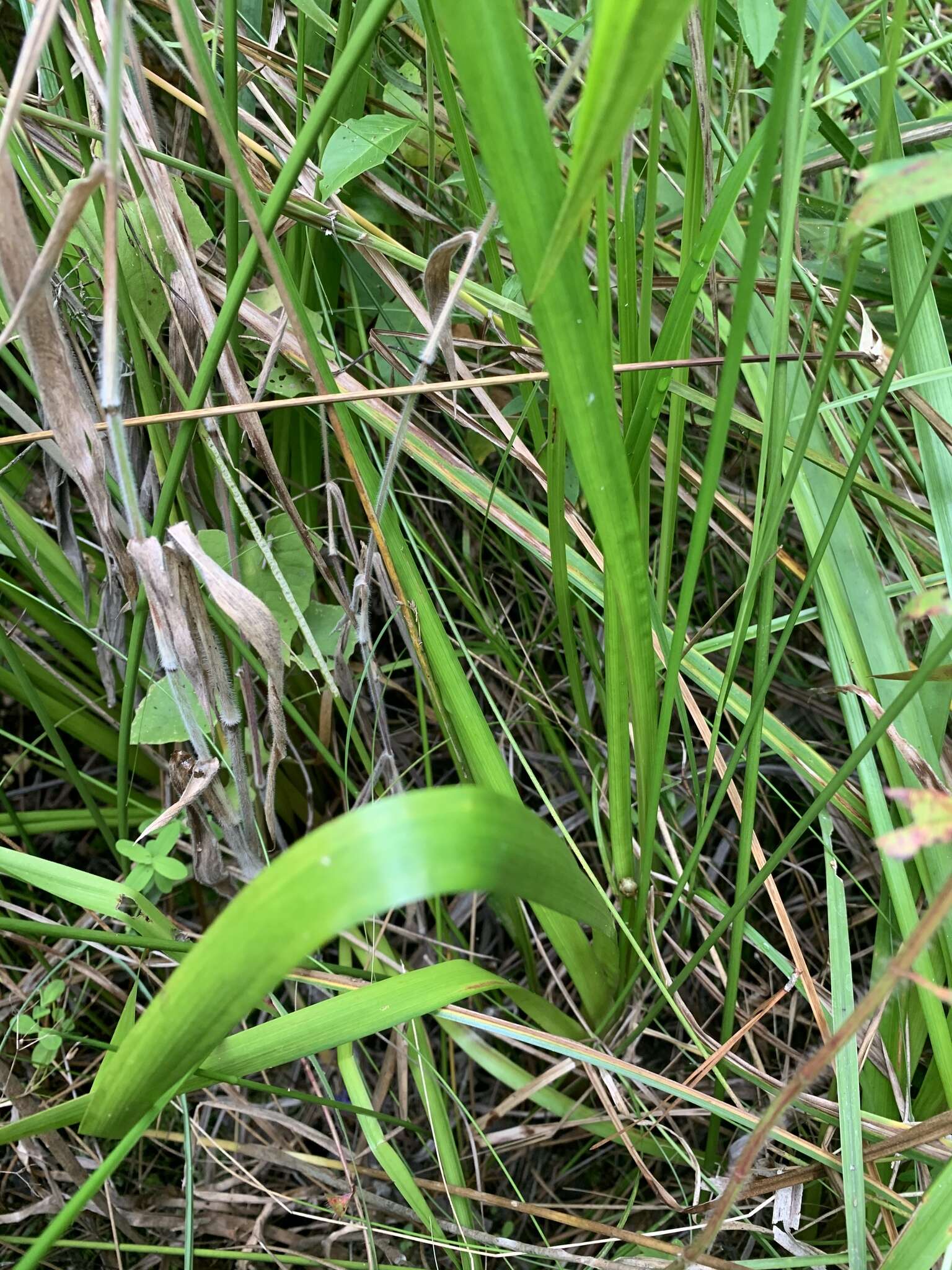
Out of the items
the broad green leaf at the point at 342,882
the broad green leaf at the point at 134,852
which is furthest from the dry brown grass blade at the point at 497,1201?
the broad green leaf at the point at 342,882

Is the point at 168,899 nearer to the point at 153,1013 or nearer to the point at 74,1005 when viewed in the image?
the point at 74,1005

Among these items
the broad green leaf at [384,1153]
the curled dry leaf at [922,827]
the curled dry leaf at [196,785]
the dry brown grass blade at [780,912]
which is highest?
the curled dry leaf at [922,827]

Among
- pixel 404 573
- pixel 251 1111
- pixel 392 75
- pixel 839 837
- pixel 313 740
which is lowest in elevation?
pixel 251 1111

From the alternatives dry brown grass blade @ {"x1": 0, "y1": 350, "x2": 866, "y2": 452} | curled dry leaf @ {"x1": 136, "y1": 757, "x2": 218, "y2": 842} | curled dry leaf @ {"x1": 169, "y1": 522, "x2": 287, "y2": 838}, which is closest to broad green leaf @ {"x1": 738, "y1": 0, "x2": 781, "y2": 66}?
dry brown grass blade @ {"x1": 0, "y1": 350, "x2": 866, "y2": 452}

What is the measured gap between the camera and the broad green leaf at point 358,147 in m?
0.58

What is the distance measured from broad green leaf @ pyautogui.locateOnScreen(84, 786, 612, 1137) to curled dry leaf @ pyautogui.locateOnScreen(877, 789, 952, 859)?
0.13 meters

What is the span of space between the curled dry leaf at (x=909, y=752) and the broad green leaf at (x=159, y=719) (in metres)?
0.49

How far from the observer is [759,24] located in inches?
19.5

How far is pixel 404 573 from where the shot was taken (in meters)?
0.61

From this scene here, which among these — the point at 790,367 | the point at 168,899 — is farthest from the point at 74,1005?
the point at 790,367

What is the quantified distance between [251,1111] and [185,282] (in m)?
0.68

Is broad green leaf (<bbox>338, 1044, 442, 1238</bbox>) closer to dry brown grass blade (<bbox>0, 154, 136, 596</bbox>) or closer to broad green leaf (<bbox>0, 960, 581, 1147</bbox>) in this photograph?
broad green leaf (<bbox>0, 960, 581, 1147</bbox>)

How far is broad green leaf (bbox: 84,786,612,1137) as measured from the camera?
276 millimetres

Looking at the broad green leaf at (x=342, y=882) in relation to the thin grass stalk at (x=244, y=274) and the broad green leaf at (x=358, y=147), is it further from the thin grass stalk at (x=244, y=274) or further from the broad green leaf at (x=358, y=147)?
the broad green leaf at (x=358, y=147)
